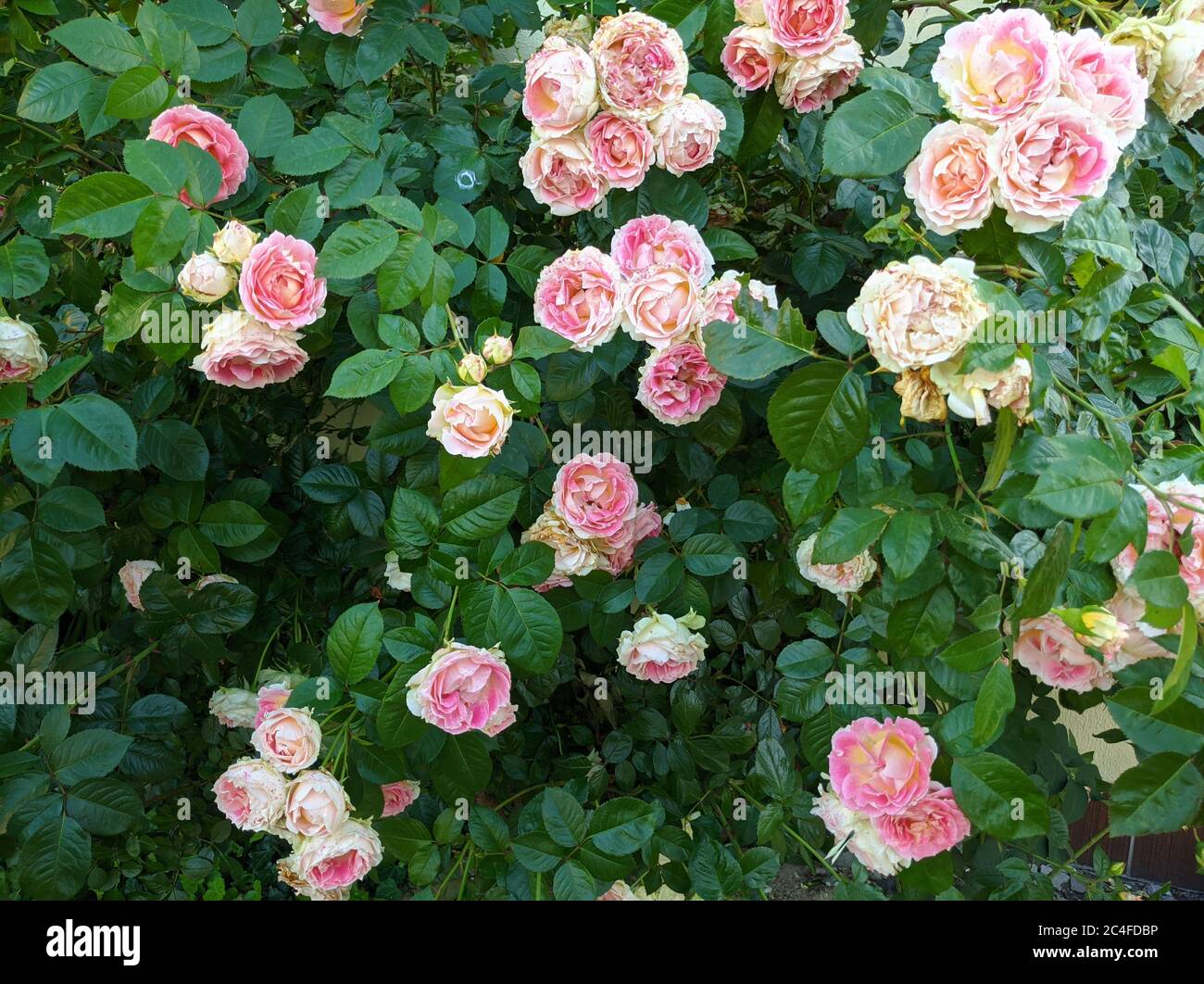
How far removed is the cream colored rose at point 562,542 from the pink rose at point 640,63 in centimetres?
49

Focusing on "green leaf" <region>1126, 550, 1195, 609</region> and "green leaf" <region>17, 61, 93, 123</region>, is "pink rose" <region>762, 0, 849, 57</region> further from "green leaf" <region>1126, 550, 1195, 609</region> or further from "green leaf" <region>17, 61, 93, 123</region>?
"green leaf" <region>17, 61, 93, 123</region>

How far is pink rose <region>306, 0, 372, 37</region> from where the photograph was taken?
1.23 metres

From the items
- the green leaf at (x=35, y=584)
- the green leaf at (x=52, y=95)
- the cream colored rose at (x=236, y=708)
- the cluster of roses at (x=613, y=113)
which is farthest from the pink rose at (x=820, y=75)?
the cream colored rose at (x=236, y=708)

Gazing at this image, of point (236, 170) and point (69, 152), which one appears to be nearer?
point (236, 170)

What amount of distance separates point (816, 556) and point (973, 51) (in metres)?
0.50

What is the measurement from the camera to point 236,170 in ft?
3.79

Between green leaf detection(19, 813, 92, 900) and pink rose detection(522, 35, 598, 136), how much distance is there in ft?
3.30

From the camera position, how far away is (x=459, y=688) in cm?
108

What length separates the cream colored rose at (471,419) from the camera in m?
0.99

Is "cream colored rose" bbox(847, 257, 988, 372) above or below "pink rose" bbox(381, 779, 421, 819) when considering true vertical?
above

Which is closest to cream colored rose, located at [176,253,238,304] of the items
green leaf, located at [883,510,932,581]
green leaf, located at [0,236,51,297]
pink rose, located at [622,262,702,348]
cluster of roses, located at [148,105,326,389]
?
cluster of roses, located at [148,105,326,389]

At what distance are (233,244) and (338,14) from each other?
1.32 feet
